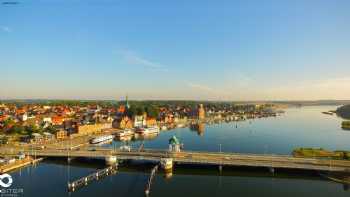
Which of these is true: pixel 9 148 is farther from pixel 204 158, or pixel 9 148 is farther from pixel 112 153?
pixel 204 158

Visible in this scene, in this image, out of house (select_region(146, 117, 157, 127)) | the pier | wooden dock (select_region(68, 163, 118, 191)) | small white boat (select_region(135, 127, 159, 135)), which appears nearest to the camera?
the pier

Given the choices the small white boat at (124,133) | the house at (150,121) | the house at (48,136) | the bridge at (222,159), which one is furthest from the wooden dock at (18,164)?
the house at (150,121)

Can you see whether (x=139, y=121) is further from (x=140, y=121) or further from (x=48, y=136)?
(x=48, y=136)

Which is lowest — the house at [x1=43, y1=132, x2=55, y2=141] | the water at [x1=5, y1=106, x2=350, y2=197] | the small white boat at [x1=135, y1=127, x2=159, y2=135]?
the water at [x1=5, y1=106, x2=350, y2=197]

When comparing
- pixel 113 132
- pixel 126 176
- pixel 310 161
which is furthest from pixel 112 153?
pixel 113 132

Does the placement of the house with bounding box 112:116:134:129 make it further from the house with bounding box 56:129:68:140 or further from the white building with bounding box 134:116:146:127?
the house with bounding box 56:129:68:140

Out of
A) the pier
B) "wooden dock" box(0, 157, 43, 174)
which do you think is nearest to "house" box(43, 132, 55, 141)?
"wooden dock" box(0, 157, 43, 174)

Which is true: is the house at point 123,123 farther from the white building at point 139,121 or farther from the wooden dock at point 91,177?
the wooden dock at point 91,177

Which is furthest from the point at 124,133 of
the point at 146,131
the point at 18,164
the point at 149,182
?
the point at 149,182
